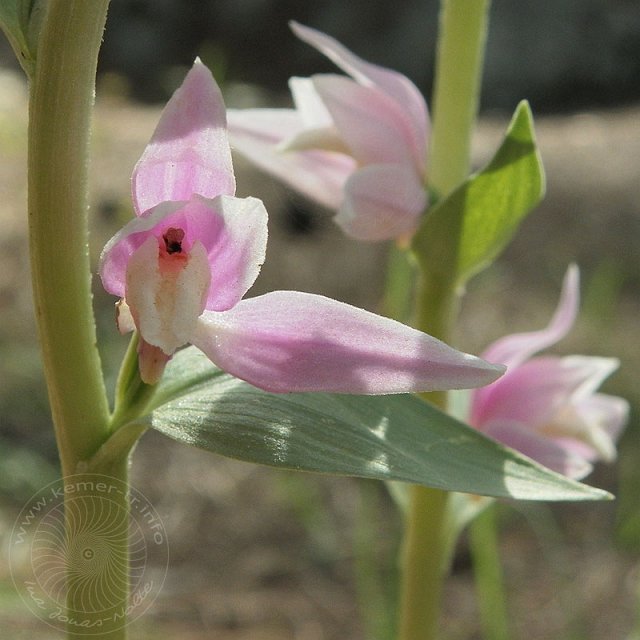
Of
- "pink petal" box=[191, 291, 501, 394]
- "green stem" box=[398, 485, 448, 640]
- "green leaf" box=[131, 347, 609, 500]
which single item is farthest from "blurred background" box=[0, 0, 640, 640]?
"pink petal" box=[191, 291, 501, 394]

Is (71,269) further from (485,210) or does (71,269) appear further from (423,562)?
(423,562)

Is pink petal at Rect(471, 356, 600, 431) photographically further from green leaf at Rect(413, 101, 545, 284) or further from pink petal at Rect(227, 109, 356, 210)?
pink petal at Rect(227, 109, 356, 210)

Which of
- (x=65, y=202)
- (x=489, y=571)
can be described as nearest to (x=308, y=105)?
(x=65, y=202)

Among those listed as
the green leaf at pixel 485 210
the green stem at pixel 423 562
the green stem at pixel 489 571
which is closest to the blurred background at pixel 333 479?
the green stem at pixel 489 571

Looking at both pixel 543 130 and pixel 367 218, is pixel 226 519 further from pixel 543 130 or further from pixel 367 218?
pixel 543 130

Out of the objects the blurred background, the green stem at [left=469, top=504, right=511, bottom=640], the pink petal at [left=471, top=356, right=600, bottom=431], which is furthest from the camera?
the blurred background

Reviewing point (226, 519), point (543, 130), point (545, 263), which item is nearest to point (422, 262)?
point (226, 519)
